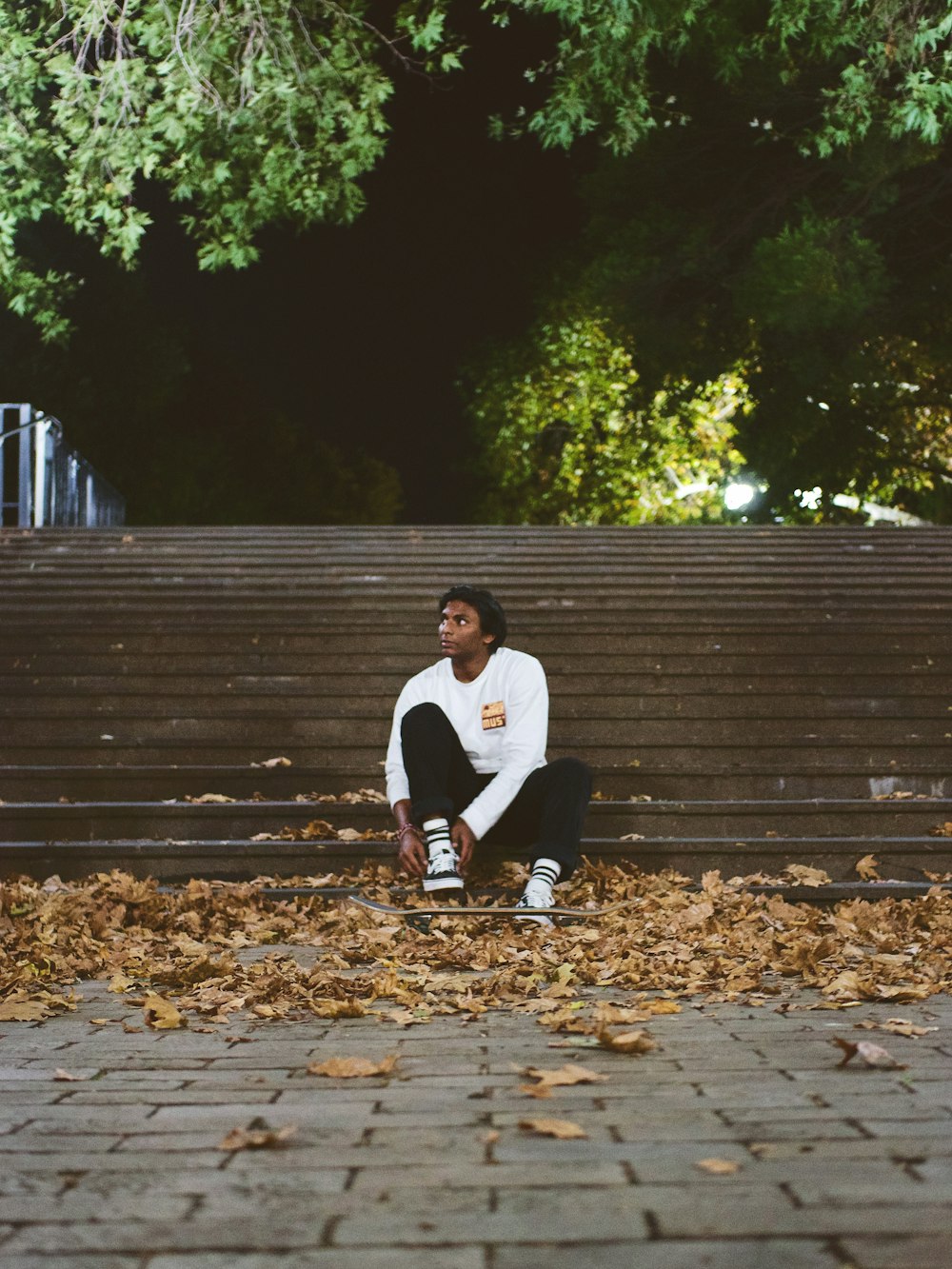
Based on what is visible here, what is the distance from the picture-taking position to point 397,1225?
2.14 metres

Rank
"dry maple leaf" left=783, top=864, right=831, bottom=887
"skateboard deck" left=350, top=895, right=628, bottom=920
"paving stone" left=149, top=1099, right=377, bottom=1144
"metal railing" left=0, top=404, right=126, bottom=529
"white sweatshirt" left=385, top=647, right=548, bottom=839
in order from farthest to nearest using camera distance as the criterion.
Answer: "metal railing" left=0, top=404, right=126, bottom=529
"dry maple leaf" left=783, top=864, right=831, bottom=887
"white sweatshirt" left=385, top=647, right=548, bottom=839
"skateboard deck" left=350, top=895, right=628, bottom=920
"paving stone" left=149, top=1099, right=377, bottom=1144

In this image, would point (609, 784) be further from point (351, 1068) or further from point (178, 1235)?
point (178, 1235)

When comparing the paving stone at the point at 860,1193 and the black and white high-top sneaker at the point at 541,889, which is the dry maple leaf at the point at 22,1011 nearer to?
the black and white high-top sneaker at the point at 541,889

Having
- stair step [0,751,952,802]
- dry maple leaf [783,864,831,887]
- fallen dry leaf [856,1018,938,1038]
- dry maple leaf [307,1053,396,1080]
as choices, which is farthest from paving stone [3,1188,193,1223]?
stair step [0,751,952,802]

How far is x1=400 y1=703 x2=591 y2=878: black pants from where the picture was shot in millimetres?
5207

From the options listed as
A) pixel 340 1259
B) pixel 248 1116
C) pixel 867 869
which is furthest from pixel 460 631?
pixel 340 1259

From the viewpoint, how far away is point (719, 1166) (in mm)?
2381

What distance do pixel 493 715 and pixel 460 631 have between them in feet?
1.23

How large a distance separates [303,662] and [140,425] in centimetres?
2515

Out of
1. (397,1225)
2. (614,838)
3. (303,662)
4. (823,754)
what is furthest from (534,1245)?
(303,662)

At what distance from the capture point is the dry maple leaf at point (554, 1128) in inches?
102

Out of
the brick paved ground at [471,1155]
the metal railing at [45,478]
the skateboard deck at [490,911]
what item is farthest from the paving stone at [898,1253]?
the metal railing at [45,478]

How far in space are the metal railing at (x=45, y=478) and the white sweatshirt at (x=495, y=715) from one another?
8417mm

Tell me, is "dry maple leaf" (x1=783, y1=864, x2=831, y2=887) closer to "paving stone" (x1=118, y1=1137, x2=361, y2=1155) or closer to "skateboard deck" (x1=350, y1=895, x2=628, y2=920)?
"skateboard deck" (x1=350, y1=895, x2=628, y2=920)
